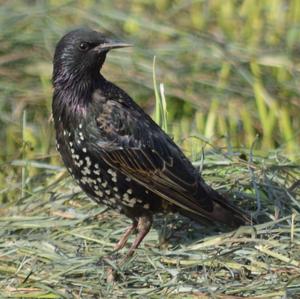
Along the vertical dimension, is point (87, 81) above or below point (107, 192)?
above

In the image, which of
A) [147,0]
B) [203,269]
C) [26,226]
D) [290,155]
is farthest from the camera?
[147,0]

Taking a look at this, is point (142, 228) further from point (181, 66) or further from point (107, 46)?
point (181, 66)

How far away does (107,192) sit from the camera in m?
5.80

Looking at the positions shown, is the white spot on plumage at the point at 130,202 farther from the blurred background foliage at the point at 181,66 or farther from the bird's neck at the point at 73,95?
the blurred background foliage at the point at 181,66

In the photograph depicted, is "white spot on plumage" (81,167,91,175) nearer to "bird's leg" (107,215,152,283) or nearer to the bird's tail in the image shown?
"bird's leg" (107,215,152,283)

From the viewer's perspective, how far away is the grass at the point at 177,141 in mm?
5496

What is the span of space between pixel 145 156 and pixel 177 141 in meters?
1.44

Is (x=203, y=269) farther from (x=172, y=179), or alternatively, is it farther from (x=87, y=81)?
(x=87, y=81)

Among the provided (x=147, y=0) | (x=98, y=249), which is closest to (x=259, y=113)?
(x=147, y=0)

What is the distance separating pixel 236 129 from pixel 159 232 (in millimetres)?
1981

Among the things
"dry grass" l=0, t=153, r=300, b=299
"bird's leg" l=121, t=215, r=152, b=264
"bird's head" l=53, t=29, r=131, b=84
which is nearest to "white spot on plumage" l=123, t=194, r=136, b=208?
"bird's leg" l=121, t=215, r=152, b=264

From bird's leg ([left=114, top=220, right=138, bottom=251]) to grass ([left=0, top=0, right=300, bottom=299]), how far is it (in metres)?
0.15

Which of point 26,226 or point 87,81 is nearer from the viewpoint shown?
point 87,81

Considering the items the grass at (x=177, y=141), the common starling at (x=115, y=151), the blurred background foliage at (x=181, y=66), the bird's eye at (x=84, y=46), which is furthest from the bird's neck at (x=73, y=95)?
the blurred background foliage at (x=181, y=66)
